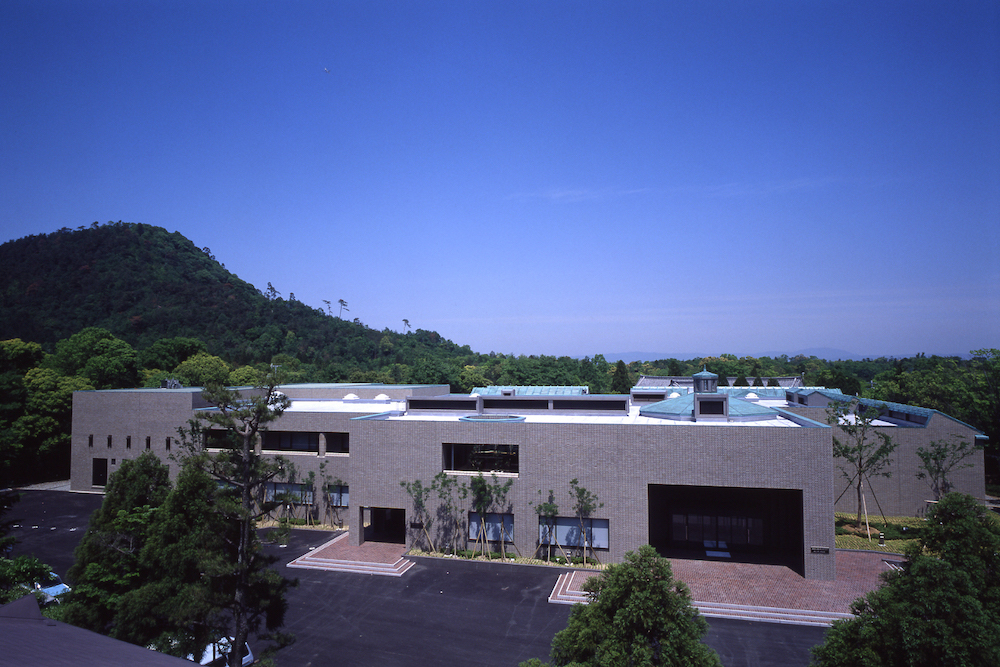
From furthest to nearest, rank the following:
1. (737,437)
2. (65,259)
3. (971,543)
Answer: (65,259) < (737,437) < (971,543)

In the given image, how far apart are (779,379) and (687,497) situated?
4258 cm

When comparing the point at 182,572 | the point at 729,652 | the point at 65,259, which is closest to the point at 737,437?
the point at 729,652

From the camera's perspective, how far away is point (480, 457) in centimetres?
2197

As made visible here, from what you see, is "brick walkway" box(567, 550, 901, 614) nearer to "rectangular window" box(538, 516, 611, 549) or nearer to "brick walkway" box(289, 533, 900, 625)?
"brick walkway" box(289, 533, 900, 625)

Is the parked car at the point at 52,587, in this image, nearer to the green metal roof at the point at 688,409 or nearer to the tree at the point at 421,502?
the tree at the point at 421,502

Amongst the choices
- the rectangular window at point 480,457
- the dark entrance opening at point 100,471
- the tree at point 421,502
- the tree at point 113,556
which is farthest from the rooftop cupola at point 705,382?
the dark entrance opening at point 100,471

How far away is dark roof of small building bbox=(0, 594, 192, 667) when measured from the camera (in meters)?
4.00

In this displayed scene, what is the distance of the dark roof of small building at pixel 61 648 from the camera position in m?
4.00

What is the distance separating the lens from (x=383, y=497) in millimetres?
22469

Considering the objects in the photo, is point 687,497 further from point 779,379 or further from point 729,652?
point 779,379

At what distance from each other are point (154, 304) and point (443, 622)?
248 ft

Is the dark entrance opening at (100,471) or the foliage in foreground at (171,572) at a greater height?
the foliage in foreground at (171,572)

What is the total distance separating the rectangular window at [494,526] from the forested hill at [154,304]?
54.0 meters

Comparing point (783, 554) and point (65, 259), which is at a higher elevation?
point (65, 259)
